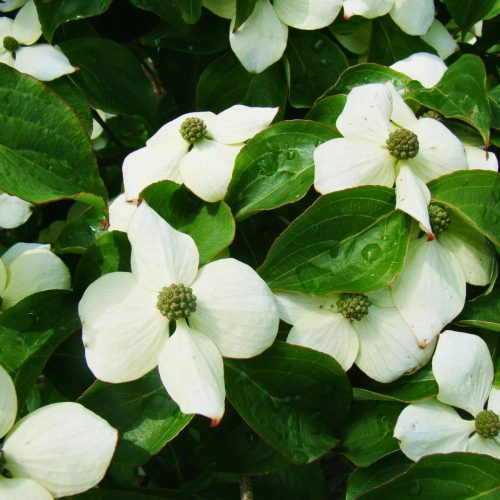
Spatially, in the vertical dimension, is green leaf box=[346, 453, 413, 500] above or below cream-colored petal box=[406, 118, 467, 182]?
below

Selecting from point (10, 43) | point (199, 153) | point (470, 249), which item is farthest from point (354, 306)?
point (10, 43)

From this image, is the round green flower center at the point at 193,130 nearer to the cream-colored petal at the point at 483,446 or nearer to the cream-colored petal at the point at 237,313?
the cream-colored petal at the point at 237,313

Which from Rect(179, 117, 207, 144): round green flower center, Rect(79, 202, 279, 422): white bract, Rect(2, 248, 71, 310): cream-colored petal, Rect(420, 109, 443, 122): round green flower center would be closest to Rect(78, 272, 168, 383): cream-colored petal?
Rect(79, 202, 279, 422): white bract

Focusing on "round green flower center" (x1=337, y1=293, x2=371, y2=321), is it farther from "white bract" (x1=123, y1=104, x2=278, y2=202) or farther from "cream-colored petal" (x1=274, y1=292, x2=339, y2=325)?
"white bract" (x1=123, y1=104, x2=278, y2=202)

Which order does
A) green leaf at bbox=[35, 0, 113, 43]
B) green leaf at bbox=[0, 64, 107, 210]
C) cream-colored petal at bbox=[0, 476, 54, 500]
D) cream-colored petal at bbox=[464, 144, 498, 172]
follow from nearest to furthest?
cream-colored petal at bbox=[0, 476, 54, 500]
green leaf at bbox=[0, 64, 107, 210]
cream-colored petal at bbox=[464, 144, 498, 172]
green leaf at bbox=[35, 0, 113, 43]

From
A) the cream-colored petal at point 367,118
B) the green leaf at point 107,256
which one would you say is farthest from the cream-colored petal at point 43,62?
the cream-colored petal at point 367,118

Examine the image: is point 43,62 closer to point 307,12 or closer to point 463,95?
point 307,12

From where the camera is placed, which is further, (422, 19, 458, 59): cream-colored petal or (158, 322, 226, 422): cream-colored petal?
(422, 19, 458, 59): cream-colored petal
